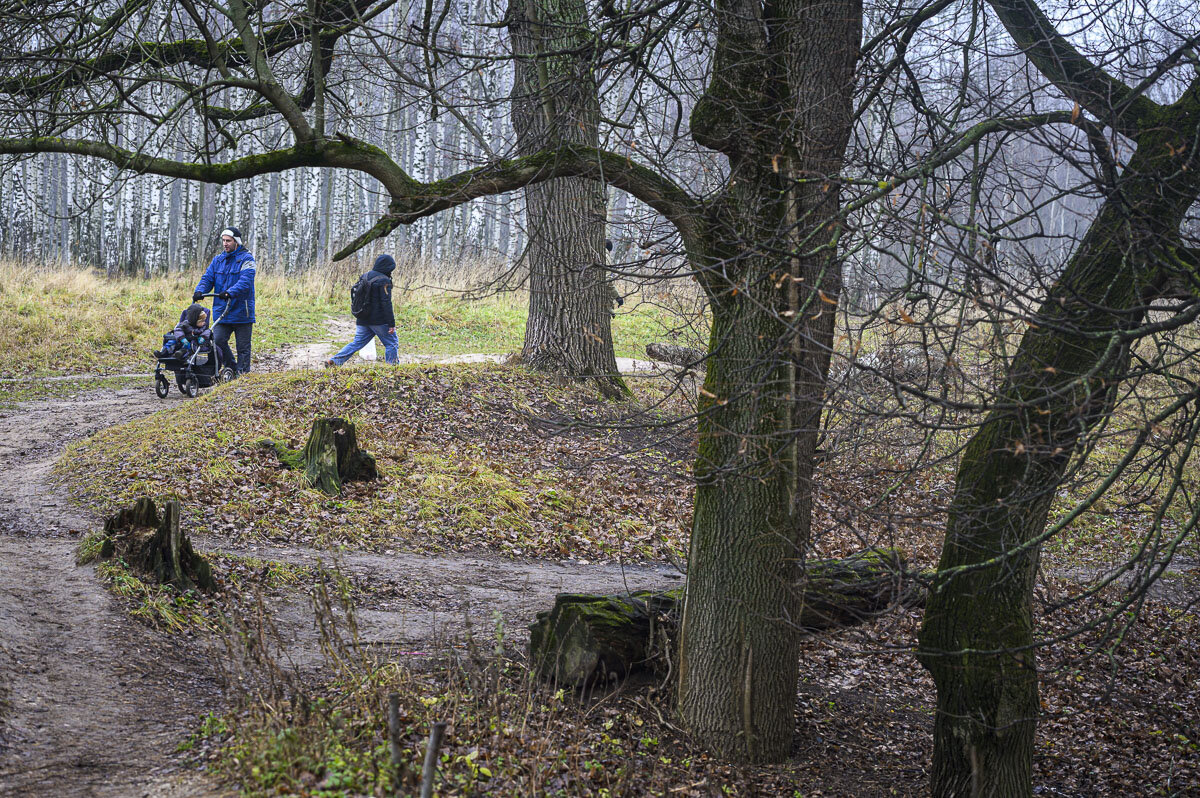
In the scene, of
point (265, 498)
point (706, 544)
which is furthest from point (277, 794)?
point (265, 498)

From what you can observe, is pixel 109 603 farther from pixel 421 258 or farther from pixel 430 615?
pixel 421 258

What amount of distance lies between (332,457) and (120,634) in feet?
12.0

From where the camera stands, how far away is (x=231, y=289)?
40.2 ft

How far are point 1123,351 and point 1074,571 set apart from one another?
679cm

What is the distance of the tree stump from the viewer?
8844 mm

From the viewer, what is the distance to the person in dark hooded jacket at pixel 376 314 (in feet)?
41.9

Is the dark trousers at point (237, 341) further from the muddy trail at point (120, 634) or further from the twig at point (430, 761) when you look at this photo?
the twig at point (430, 761)

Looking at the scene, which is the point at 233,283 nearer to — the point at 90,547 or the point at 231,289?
the point at 231,289

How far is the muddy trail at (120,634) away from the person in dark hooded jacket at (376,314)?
4608mm

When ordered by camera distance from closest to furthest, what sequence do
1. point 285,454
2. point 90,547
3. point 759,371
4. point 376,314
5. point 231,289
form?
point 759,371 < point 90,547 < point 285,454 < point 231,289 < point 376,314

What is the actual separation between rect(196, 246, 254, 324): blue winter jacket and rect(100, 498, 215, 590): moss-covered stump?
651cm

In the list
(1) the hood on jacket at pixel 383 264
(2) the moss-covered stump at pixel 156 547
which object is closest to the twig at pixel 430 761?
(2) the moss-covered stump at pixel 156 547

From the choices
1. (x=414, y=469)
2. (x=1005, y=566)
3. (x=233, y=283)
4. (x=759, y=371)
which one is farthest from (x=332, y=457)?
(x=1005, y=566)

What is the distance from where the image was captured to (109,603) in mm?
5648
